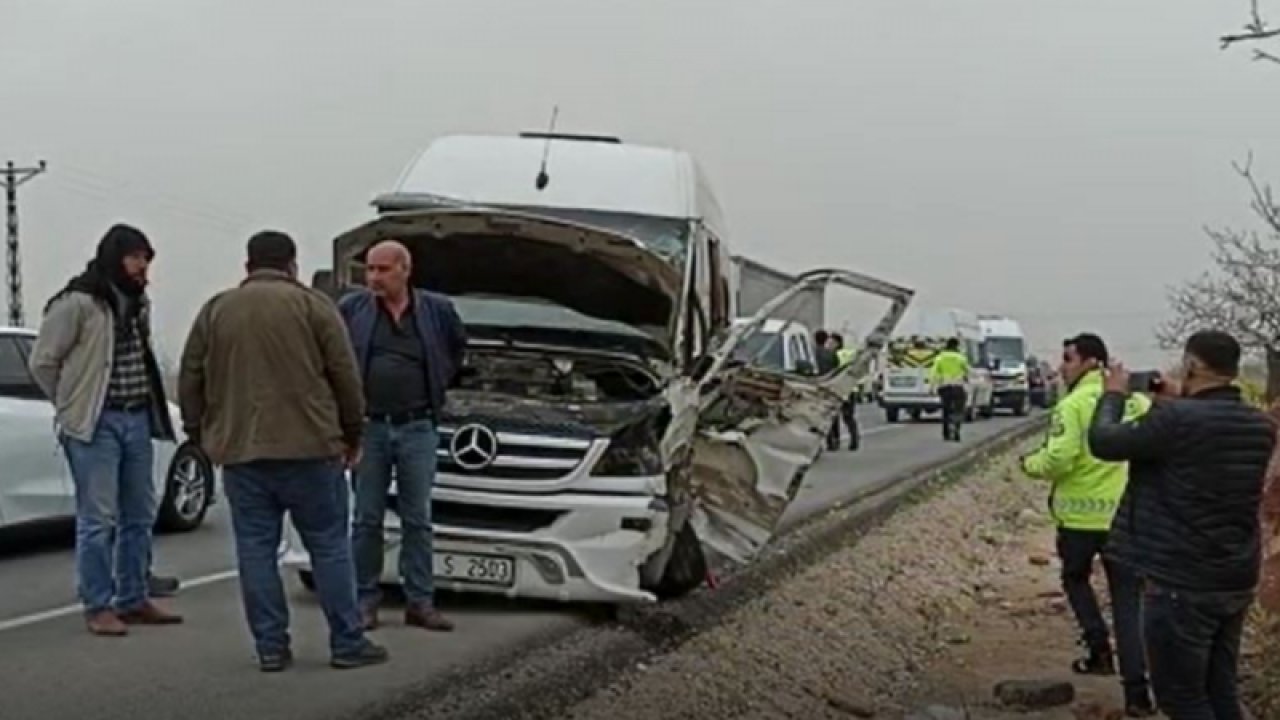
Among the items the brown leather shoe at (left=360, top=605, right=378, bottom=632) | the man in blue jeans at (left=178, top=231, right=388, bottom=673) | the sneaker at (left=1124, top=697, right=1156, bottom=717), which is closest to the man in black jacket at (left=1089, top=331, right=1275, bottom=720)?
the sneaker at (left=1124, top=697, right=1156, bottom=717)

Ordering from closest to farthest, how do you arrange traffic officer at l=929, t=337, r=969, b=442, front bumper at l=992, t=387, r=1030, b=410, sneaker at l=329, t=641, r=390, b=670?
sneaker at l=329, t=641, r=390, b=670 → traffic officer at l=929, t=337, r=969, b=442 → front bumper at l=992, t=387, r=1030, b=410

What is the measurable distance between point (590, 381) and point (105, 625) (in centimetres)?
303

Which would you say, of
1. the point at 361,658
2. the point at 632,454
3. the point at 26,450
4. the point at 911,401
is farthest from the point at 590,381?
the point at 911,401

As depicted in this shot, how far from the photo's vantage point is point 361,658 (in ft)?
27.0

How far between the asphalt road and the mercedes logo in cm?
82

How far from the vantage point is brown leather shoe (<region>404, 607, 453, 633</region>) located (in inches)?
364

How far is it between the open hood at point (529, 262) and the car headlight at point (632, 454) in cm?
118

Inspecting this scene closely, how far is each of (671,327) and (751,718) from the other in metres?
2.90

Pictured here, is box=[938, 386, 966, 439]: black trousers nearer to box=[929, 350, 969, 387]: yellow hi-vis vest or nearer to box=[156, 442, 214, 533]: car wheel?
box=[929, 350, 969, 387]: yellow hi-vis vest

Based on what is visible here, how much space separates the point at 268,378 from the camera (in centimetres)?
766

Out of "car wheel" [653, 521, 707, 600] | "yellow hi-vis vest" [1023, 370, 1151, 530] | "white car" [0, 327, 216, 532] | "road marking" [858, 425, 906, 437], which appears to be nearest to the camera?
"yellow hi-vis vest" [1023, 370, 1151, 530]

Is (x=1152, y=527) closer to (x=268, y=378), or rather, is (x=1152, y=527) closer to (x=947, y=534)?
(x=268, y=378)

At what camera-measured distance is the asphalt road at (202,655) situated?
745 cm

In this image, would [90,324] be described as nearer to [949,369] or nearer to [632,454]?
[632,454]
